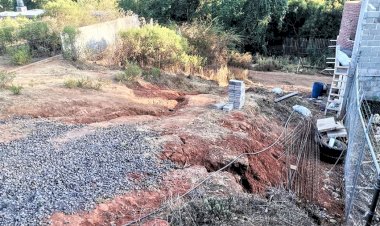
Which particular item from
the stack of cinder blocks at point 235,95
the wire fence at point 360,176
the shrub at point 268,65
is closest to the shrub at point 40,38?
the stack of cinder blocks at point 235,95

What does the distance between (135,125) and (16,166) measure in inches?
98.9

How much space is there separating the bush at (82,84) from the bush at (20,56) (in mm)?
2584

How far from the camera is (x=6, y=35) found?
12.6 metres

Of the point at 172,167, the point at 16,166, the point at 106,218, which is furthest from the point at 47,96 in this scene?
the point at 106,218

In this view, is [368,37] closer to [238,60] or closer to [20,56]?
[238,60]

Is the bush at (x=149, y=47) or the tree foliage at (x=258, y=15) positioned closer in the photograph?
the bush at (x=149, y=47)

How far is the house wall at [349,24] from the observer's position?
14184 mm

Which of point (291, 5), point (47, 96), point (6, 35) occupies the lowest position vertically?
point (47, 96)

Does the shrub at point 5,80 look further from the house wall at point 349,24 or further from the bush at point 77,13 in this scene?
the house wall at point 349,24

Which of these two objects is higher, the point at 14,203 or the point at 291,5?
the point at 291,5

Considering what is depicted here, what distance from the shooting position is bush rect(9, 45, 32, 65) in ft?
35.8

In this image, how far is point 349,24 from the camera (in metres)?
14.4

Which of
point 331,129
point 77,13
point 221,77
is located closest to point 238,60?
point 221,77

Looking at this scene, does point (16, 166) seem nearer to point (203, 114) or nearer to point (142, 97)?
point (203, 114)
